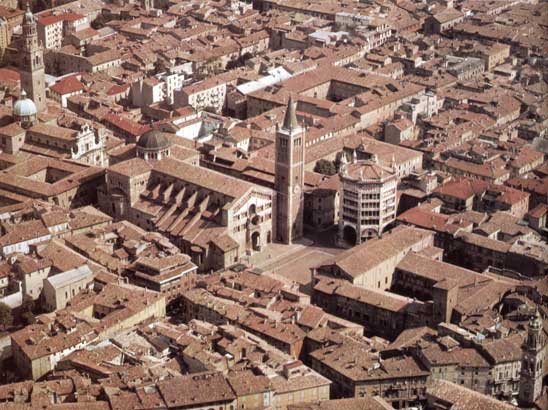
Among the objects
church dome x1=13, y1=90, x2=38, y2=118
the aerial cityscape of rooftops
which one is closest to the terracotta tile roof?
the aerial cityscape of rooftops

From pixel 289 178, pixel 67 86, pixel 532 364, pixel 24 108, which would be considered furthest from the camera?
pixel 67 86

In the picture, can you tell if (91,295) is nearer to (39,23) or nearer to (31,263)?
(31,263)

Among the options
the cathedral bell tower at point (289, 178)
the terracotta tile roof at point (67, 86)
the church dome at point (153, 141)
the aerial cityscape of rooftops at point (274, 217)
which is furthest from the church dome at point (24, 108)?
the cathedral bell tower at point (289, 178)

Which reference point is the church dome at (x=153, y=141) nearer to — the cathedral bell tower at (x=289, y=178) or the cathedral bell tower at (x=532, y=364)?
the cathedral bell tower at (x=289, y=178)

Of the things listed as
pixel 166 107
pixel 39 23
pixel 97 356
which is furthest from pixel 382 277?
pixel 39 23

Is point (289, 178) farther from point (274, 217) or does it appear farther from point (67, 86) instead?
point (67, 86)

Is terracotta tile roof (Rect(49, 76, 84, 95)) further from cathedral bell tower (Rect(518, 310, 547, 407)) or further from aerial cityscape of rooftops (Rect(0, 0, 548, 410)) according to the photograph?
cathedral bell tower (Rect(518, 310, 547, 407))

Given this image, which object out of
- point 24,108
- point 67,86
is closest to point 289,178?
point 24,108
